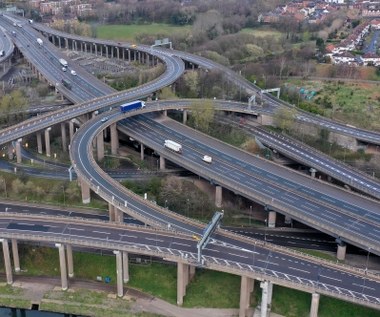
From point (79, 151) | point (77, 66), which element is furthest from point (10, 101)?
point (77, 66)

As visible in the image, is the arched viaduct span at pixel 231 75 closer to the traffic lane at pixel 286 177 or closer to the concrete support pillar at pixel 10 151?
the traffic lane at pixel 286 177

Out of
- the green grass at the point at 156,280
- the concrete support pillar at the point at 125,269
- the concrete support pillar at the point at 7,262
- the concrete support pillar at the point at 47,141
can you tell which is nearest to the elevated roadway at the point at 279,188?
the concrete support pillar at the point at 47,141

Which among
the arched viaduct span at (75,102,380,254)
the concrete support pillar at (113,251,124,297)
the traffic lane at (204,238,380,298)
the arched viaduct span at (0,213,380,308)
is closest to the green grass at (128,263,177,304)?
the arched viaduct span at (0,213,380,308)

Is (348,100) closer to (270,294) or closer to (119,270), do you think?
(270,294)

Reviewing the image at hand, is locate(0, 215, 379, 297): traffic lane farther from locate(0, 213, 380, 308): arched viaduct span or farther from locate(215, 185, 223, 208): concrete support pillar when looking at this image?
locate(215, 185, 223, 208): concrete support pillar

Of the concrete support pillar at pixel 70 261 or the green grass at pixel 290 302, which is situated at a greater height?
the concrete support pillar at pixel 70 261
